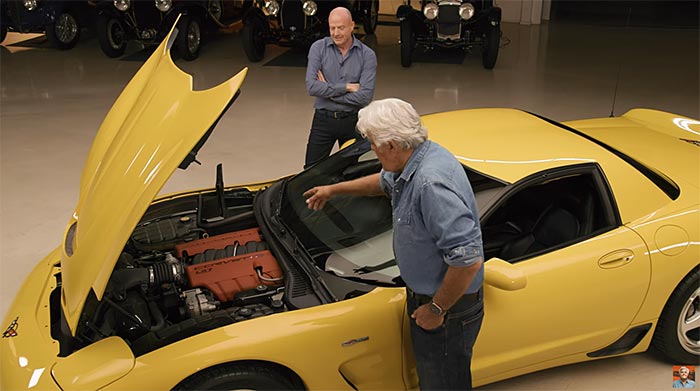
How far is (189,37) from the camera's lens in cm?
1020

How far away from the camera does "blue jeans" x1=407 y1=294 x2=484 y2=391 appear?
8.67 ft

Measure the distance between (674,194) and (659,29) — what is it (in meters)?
10.6

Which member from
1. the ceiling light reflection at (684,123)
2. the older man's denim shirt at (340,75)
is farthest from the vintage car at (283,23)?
the ceiling light reflection at (684,123)

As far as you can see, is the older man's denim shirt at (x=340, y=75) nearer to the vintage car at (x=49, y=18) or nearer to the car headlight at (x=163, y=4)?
the car headlight at (x=163, y=4)

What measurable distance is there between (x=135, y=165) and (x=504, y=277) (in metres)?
1.44

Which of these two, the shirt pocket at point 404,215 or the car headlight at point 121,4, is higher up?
the shirt pocket at point 404,215

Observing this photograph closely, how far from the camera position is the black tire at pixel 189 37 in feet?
32.7

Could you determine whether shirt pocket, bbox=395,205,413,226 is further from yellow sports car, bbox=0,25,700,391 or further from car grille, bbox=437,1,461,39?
car grille, bbox=437,1,461,39

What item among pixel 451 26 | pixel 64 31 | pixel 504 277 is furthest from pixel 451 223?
pixel 64 31

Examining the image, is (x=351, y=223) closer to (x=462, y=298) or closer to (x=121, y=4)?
(x=462, y=298)

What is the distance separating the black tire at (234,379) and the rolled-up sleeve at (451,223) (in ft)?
2.85

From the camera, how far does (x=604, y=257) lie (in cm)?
309

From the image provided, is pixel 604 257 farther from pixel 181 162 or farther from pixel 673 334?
pixel 181 162

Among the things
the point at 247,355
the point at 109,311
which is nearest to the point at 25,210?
the point at 109,311
